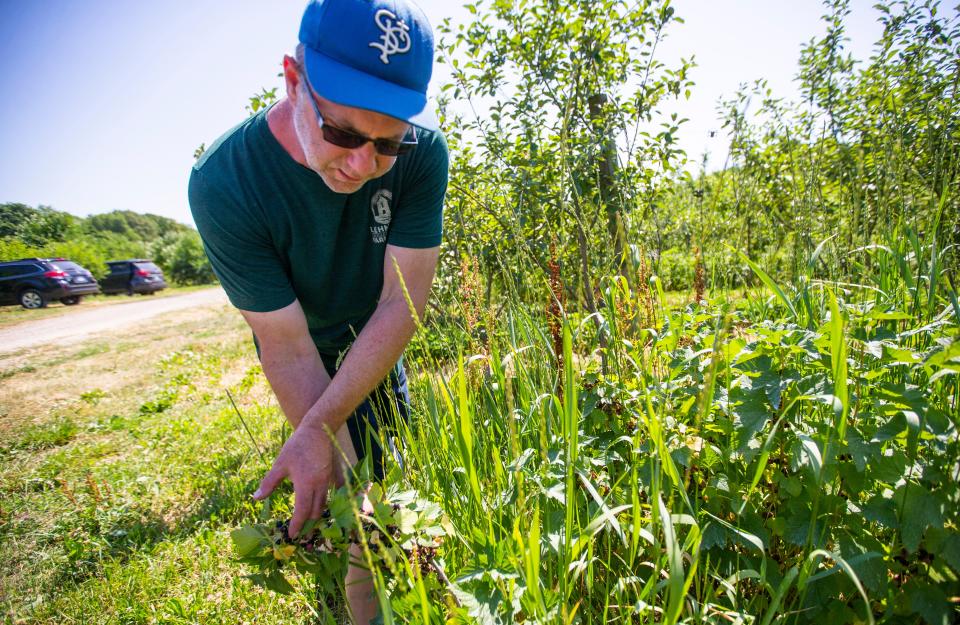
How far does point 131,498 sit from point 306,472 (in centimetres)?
269

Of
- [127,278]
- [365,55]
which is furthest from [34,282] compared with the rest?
[365,55]

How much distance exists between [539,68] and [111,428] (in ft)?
16.5

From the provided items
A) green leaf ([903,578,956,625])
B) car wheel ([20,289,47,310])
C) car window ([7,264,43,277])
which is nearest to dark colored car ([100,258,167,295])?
car wheel ([20,289,47,310])

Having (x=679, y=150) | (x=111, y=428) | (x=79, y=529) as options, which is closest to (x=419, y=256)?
(x=679, y=150)

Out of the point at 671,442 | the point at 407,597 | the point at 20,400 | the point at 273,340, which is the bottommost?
the point at 20,400

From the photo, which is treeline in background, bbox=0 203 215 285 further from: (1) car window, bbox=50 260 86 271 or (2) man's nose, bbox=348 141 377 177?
(2) man's nose, bbox=348 141 377 177

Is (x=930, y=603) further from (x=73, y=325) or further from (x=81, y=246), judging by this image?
(x=81, y=246)

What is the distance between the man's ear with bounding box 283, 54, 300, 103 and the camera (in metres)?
1.51

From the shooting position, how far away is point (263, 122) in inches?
69.1

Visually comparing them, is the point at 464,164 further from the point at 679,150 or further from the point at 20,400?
the point at 20,400

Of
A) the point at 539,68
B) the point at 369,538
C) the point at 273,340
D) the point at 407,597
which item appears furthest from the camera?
the point at 539,68

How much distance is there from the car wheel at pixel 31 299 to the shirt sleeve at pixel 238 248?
21.9m

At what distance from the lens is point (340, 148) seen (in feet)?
4.88

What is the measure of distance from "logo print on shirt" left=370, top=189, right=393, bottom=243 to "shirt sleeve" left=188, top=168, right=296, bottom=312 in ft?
1.40
